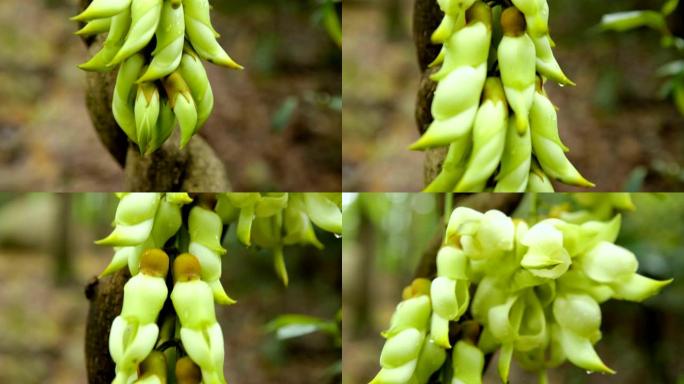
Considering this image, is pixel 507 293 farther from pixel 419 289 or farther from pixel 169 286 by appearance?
pixel 169 286

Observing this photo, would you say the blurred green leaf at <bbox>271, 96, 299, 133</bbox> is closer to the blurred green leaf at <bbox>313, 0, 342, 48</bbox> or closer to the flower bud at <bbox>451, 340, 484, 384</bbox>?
the blurred green leaf at <bbox>313, 0, 342, 48</bbox>

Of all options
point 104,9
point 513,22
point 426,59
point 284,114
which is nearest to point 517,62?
point 513,22

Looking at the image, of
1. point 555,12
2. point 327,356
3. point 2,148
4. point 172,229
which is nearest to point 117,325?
point 172,229

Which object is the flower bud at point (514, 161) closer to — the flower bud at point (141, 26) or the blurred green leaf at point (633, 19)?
the flower bud at point (141, 26)

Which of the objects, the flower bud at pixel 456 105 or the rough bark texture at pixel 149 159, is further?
the rough bark texture at pixel 149 159

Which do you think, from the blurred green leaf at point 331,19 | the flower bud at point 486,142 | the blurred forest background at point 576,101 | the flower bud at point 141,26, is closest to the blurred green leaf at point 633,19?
the blurred forest background at point 576,101

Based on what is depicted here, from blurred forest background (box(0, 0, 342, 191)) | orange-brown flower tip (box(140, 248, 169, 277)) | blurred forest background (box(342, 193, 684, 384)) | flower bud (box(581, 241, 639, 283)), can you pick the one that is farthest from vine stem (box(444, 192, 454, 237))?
blurred forest background (box(0, 0, 342, 191))
